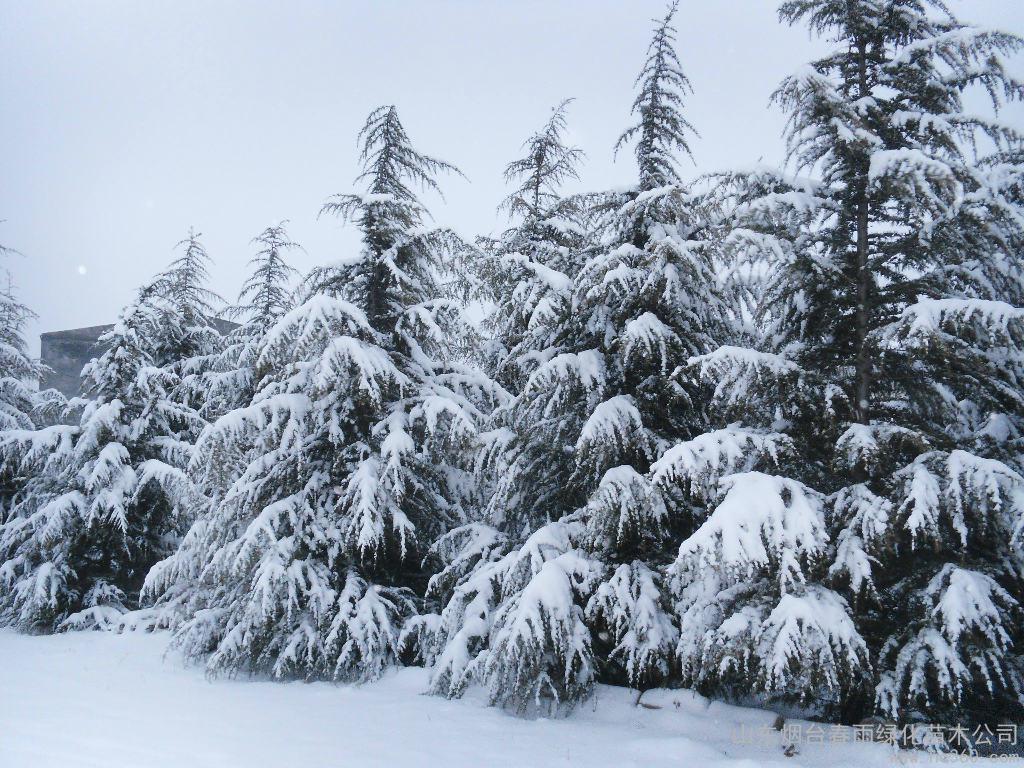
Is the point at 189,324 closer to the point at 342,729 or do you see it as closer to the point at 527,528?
the point at 527,528

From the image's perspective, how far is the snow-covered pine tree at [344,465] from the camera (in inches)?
365

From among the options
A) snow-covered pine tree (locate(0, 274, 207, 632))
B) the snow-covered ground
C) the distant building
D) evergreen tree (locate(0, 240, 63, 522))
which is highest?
the distant building

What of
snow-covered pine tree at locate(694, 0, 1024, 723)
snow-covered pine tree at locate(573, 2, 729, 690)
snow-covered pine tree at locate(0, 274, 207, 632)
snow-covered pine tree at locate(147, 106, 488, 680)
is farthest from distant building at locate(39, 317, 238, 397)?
snow-covered pine tree at locate(694, 0, 1024, 723)

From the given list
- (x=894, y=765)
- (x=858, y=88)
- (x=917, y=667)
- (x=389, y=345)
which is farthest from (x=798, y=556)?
(x=389, y=345)

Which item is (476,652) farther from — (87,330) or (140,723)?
(87,330)

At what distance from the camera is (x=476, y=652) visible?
8734 mm

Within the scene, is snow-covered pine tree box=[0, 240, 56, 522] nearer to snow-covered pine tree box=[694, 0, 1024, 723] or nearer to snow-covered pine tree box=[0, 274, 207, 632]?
snow-covered pine tree box=[0, 274, 207, 632]

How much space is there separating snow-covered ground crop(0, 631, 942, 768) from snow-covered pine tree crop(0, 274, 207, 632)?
4282 millimetres

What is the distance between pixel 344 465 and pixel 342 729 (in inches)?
161

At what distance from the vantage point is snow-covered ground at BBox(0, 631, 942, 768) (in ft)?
19.7

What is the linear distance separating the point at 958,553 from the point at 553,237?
827cm

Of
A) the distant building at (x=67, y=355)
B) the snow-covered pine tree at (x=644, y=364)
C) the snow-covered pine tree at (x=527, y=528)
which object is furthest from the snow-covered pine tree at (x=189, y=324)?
the distant building at (x=67, y=355)

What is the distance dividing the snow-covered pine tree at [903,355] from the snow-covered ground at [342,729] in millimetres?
1268

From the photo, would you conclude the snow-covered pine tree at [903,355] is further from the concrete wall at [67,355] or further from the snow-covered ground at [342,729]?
the concrete wall at [67,355]
